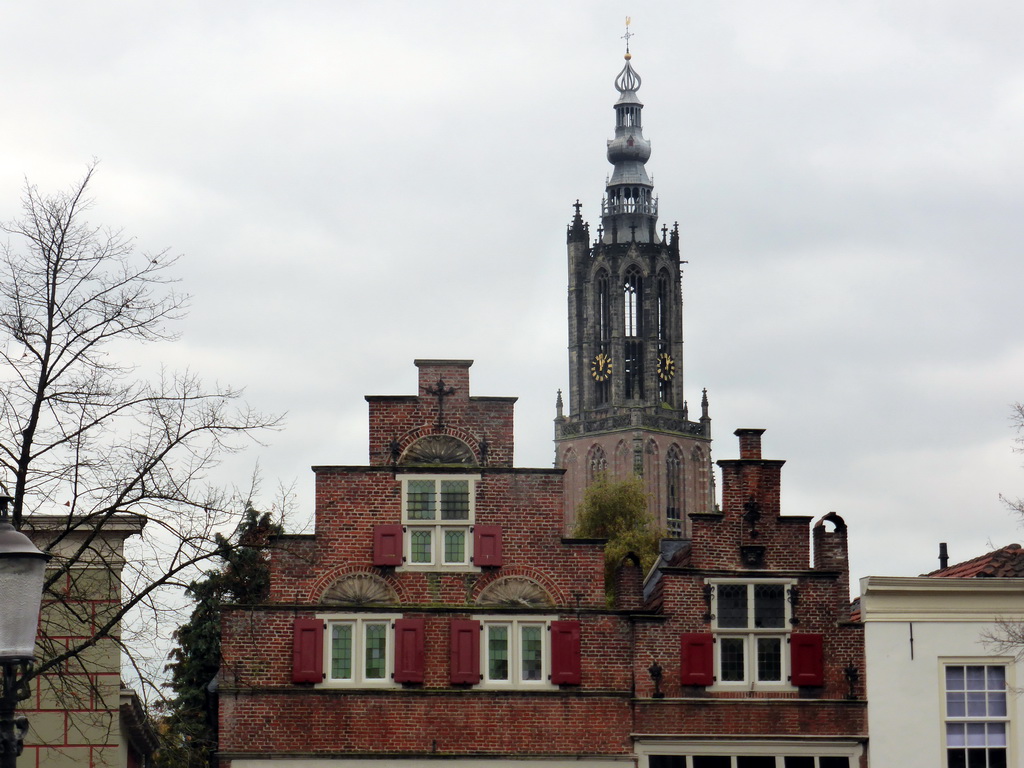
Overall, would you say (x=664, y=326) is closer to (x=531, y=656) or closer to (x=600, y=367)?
(x=600, y=367)

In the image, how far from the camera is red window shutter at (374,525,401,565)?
28.4 m

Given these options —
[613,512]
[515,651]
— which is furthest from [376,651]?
[613,512]

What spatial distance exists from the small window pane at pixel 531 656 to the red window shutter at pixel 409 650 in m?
1.67

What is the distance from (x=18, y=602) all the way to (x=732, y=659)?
58.5 feet

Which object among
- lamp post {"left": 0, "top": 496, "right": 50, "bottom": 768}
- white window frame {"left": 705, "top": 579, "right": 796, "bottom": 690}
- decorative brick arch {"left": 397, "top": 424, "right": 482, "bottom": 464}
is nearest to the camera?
lamp post {"left": 0, "top": 496, "right": 50, "bottom": 768}

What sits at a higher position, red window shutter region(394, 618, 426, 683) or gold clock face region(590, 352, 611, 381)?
gold clock face region(590, 352, 611, 381)

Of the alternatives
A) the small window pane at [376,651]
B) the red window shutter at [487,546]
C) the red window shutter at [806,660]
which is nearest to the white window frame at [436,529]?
the red window shutter at [487,546]

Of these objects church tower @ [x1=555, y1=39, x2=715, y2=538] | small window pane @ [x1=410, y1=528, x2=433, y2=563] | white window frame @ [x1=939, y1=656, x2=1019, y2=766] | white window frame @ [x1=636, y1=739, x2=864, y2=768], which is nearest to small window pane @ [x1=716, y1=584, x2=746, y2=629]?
white window frame @ [x1=636, y1=739, x2=864, y2=768]

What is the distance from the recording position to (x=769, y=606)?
28.9m

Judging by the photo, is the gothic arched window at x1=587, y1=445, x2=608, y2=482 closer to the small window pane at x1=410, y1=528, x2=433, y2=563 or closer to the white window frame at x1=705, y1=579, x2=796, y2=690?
the white window frame at x1=705, y1=579, x2=796, y2=690

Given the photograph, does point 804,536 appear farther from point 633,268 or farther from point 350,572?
point 633,268

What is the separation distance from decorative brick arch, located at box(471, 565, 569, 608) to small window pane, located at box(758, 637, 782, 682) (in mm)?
3339

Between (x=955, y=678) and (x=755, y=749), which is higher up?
(x=955, y=678)

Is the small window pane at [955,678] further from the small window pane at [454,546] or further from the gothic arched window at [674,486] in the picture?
the gothic arched window at [674,486]
